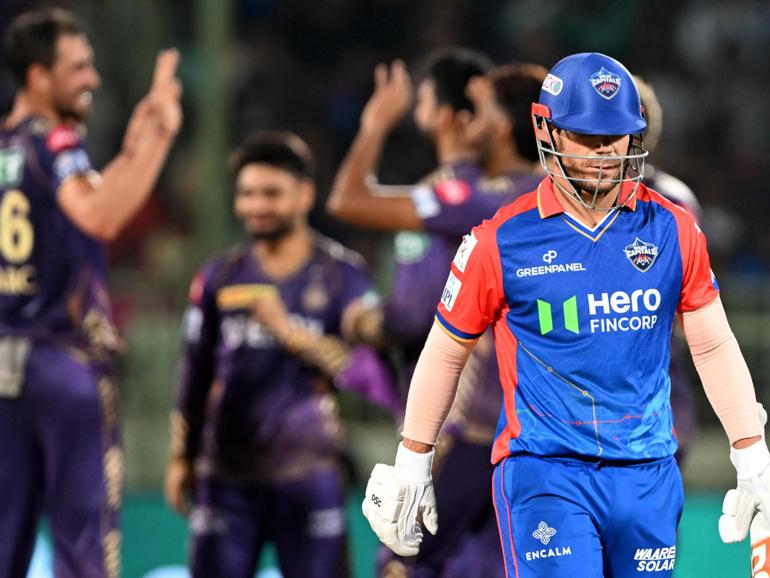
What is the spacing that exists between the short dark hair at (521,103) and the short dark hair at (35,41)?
71.7 inches

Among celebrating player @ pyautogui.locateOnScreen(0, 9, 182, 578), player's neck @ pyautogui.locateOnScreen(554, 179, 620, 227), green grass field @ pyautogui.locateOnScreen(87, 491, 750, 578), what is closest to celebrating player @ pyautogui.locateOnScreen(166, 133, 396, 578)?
celebrating player @ pyautogui.locateOnScreen(0, 9, 182, 578)

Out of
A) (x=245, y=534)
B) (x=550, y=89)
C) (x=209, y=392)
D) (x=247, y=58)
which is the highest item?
(x=247, y=58)

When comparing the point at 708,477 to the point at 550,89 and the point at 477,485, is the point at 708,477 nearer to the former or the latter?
the point at 477,485

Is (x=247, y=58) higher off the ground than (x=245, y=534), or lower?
higher

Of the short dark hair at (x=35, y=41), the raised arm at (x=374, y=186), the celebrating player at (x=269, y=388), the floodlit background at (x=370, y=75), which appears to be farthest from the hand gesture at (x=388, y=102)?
the floodlit background at (x=370, y=75)

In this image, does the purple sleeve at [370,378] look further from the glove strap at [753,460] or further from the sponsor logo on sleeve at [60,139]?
the glove strap at [753,460]

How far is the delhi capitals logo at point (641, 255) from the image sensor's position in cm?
437

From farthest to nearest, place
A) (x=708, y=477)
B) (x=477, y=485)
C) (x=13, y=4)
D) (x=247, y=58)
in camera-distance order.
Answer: (x=247, y=58), (x=13, y=4), (x=708, y=477), (x=477, y=485)

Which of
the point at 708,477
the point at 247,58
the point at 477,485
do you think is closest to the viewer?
the point at 477,485

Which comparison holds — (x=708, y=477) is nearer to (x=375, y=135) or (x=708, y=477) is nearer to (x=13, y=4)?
(x=375, y=135)

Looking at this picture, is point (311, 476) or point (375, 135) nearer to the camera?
point (375, 135)

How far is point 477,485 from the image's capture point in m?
5.86

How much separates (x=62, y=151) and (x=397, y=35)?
7.63 m

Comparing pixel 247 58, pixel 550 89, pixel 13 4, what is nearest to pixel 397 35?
pixel 247 58
